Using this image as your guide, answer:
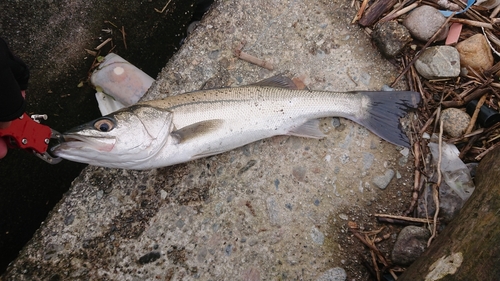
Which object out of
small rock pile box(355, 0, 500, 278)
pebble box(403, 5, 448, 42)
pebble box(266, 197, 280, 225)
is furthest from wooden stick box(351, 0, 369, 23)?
pebble box(266, 197, 280, 225)

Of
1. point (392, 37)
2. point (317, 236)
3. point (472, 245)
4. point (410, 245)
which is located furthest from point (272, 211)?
point (392, 37)

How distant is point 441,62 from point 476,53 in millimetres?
357

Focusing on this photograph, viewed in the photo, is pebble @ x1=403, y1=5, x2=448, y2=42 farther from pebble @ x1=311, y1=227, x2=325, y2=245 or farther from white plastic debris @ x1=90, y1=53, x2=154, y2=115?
white plastic debris @ x1=90, y1=53, x2=154, y2=115

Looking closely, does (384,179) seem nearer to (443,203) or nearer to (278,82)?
(443,203)

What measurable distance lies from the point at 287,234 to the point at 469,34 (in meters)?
2.64

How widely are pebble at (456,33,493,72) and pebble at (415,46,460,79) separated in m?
0.11

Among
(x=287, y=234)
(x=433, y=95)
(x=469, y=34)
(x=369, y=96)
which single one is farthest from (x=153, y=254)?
(x=469, y=34)

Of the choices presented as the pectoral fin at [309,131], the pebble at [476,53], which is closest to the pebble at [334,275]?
the pectoral fin at [309,131]

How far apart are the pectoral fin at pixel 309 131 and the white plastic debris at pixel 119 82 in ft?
5.73

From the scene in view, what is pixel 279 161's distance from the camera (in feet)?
11.5

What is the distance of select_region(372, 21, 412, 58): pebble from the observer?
3516 millimetres

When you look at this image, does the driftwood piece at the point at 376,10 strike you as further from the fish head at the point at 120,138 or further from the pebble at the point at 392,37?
the fish head at the point at 120,138

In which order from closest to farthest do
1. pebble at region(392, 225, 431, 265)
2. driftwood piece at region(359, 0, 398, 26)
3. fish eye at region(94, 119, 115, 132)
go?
1. fish eye at region(94, 119, 115, 132)
2. pebble at region(392, 225, 431, 265)
3. driftwood piece at region(359, 0, 398, 26)

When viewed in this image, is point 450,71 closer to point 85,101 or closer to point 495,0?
point 495,0
